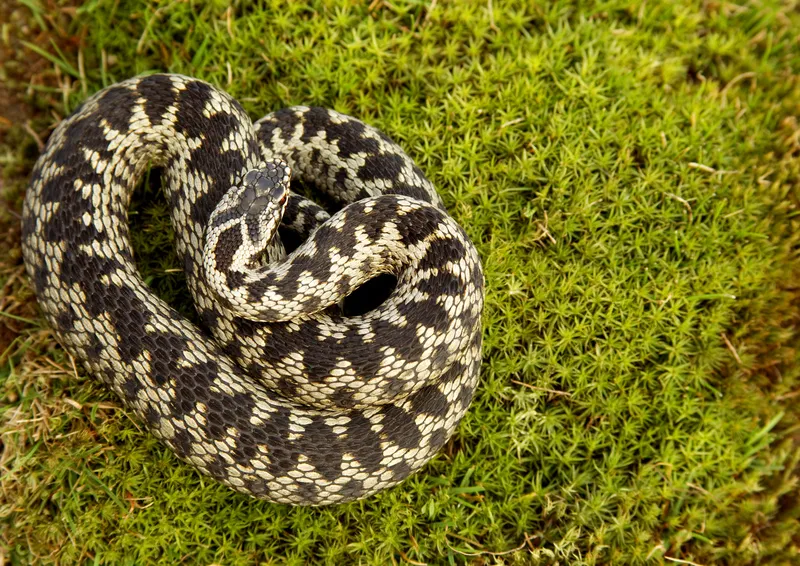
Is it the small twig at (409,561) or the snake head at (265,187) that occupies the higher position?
the snake head at (265,187)

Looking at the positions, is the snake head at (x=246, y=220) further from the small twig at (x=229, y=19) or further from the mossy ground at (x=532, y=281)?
the small twig at (x=229, y=19)

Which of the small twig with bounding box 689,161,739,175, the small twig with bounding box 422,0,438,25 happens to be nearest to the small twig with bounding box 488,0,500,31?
the small twig with bounding box 422,0,438,25

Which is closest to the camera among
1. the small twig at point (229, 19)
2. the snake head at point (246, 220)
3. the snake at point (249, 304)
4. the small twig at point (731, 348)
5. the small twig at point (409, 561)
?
the snake at point (249, 304)

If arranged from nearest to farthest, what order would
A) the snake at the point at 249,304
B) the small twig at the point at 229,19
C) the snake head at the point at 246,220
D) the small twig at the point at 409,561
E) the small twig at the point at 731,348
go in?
1. the snake at the point at 249,304
2. the snake head at the point at 246,220
3. the small twig at the point at 409,561
4. the small twig at the point at 731,348
5. the small twig at the point at 229,19

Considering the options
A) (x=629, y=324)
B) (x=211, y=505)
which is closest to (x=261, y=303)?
(x=211, y=505)

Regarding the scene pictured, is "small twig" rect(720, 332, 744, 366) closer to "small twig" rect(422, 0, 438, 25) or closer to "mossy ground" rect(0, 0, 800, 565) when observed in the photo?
"mossy ground" rect(0, 0, 800, 565)

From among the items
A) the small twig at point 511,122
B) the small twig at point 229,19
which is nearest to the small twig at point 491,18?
the small twig at point 511,122

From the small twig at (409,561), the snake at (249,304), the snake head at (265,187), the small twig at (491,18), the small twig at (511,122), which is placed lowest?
the small twig at (409,561)

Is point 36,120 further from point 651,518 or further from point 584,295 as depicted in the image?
point 651,518
